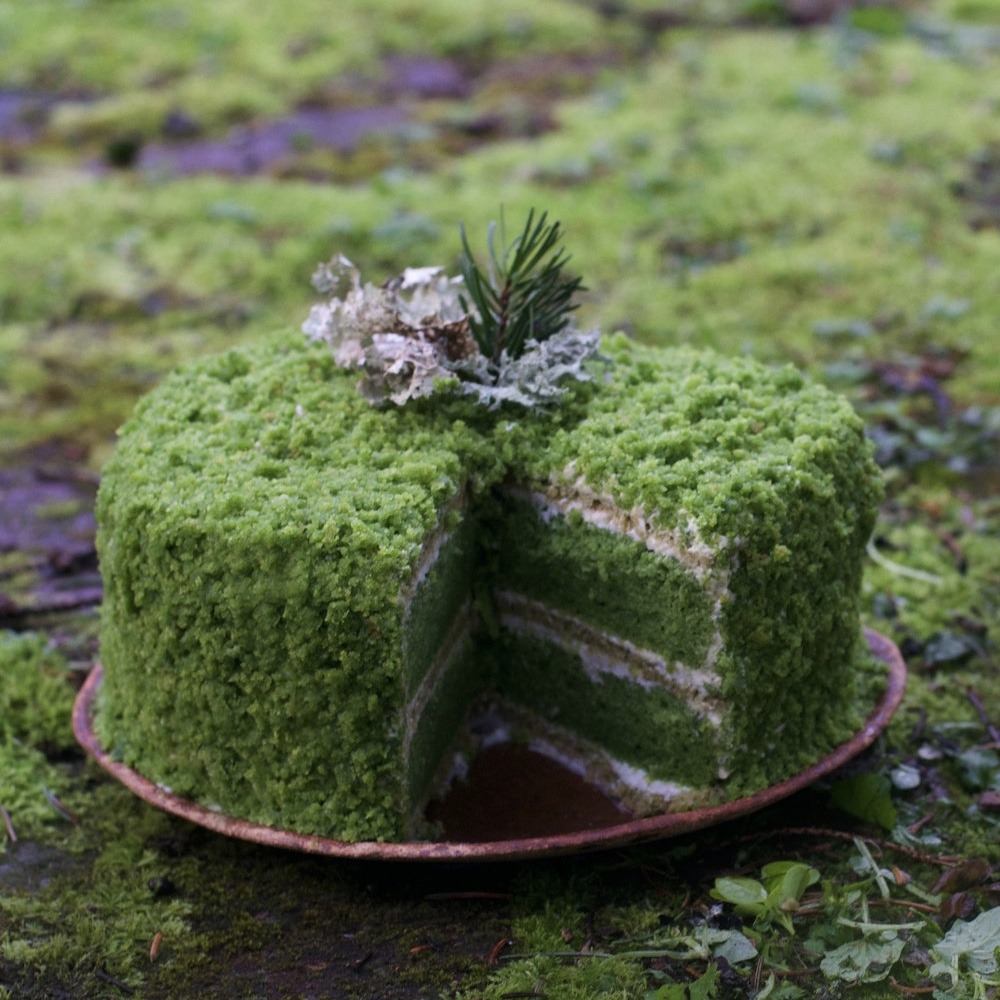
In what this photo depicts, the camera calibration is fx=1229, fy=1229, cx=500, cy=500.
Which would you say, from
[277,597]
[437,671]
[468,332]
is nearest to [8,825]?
[277,597]

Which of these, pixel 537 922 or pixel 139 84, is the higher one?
pixel 139 84

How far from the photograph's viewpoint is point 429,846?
3031 mm

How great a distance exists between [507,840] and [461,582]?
28.8 inches

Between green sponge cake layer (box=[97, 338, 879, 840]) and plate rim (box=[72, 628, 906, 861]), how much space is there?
1.7 inches

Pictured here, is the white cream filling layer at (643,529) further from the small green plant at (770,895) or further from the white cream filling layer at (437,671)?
the small green plant at (770,895)

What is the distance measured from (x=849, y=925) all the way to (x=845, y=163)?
6.42 m

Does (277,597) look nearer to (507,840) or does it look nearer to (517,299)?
(507,840)

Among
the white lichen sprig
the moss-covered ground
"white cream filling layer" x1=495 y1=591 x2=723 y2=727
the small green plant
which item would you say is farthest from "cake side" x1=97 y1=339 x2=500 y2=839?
the small green plant

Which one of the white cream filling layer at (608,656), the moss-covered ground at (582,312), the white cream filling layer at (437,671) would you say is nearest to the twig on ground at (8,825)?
the moss-covered ground at (582,312)

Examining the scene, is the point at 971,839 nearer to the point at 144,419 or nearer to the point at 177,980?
the point at 177,980

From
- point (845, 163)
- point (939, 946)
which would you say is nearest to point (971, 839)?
point (939, 946)

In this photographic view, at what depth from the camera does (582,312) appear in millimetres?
6746

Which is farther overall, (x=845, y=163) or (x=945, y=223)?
(x=845, y=163)

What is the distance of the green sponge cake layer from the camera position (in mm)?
3041
